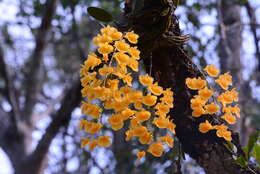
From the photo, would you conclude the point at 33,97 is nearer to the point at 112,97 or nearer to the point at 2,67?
the point at 2,67

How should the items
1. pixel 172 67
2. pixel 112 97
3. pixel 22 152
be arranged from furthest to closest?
pixel 22 152 → pixel 172 67 → pixel 112 97

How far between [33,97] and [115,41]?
3.20m

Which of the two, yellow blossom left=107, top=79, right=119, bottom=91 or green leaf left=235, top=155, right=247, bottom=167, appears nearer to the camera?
yellow blossom left=107, top=79, right=119, bottom=91

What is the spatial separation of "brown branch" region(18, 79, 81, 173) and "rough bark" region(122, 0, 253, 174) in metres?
1.38

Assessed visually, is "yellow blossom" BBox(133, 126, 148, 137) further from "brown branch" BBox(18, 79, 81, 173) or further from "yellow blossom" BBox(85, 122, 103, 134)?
"brown branch" BBox(18, 79, 81, 173)

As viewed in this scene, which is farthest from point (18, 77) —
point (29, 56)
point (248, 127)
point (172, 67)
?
point (172, 67)

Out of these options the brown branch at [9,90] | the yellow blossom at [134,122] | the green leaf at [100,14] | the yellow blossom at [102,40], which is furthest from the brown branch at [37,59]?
the yellow blossom at [134,122]

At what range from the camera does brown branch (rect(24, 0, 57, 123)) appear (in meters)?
3.15

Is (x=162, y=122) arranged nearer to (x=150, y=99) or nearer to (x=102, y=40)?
(x=150, y=99)

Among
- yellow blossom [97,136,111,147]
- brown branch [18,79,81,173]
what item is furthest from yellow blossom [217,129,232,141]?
brown branch [18,79,81,173]

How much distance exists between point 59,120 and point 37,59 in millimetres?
1293

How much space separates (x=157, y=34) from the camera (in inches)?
49.3

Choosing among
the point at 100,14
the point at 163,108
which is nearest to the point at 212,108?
the point at 163,108

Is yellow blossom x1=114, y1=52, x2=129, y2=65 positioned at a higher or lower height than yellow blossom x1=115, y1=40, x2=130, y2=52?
lower
